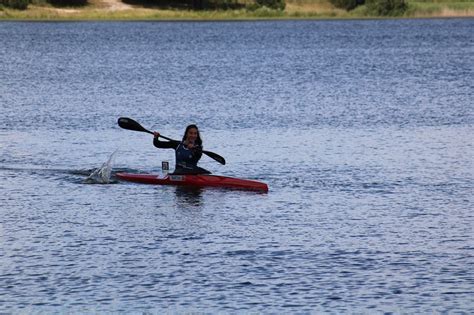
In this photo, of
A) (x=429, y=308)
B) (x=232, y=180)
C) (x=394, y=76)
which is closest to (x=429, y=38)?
(x=394, y=76)

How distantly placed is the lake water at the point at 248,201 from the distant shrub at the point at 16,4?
78532mm

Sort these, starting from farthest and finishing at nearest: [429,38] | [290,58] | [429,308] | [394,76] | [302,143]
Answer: [429,38], [290,58], [394,76], [302,143], [429,308]

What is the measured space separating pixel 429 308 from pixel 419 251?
4.15 metres

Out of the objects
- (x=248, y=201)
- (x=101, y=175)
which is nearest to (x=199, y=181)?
(x=248, y=201)

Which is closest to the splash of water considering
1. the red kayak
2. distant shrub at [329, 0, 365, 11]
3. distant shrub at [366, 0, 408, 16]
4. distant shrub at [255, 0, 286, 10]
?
the red kayak

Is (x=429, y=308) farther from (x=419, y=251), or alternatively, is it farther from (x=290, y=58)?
(x=290, y=58)

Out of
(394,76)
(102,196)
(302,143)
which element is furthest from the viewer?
(394,76)

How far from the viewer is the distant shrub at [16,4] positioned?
495 feet

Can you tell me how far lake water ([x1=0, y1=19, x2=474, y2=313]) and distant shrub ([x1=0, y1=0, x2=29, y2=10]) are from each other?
258 ft

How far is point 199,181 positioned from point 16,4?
4876 inches

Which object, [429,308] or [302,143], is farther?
[302,143]

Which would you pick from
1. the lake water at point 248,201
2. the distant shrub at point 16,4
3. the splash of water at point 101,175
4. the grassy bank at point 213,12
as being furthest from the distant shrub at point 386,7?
the splash of water at point 101,175

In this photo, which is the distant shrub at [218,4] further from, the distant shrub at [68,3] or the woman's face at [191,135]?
the woman's face at [191,135]

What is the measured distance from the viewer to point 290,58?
324 ft
